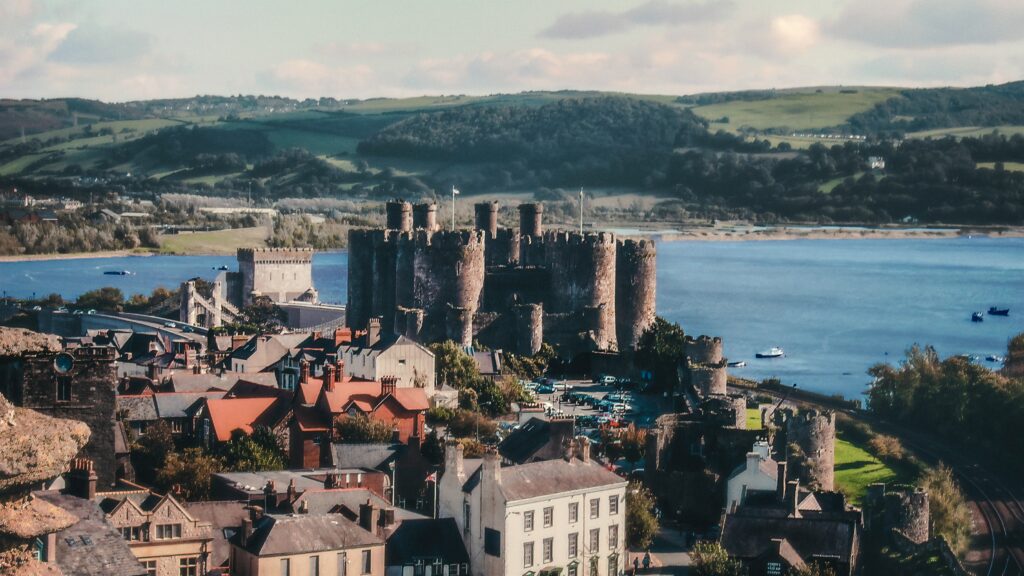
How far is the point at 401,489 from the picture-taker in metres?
34.5

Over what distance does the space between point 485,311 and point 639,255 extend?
5.32 meters

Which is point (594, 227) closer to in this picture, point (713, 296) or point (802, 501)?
point (713, 296)

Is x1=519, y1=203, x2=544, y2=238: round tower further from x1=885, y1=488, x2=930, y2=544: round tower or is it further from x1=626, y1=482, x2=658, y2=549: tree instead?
x1=626, y1=482, x2=658, y2=549: tree

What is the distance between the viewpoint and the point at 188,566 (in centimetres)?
2744

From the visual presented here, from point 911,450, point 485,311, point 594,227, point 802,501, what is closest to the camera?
point 802,501

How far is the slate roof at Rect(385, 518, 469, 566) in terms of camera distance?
29188mm

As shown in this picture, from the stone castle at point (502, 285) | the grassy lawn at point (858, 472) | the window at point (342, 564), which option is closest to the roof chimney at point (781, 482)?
the grassy lawn at point (858, 472)

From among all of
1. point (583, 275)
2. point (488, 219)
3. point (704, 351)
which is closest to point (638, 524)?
point (704, 351)

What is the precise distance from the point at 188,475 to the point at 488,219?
28798mm

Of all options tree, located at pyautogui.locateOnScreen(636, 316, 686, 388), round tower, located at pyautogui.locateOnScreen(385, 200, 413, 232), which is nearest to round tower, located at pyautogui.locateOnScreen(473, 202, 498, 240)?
round tower, located at pyautogui.locateOnScreen(385, 200, 413, 232)

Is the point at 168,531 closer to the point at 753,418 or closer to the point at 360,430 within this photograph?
the point at 360,430

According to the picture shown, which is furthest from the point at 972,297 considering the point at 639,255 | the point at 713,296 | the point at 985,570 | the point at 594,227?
the point at 985,570

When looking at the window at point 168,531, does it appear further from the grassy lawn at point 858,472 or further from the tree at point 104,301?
the tree at point 104,301

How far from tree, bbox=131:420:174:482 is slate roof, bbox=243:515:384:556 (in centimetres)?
726
